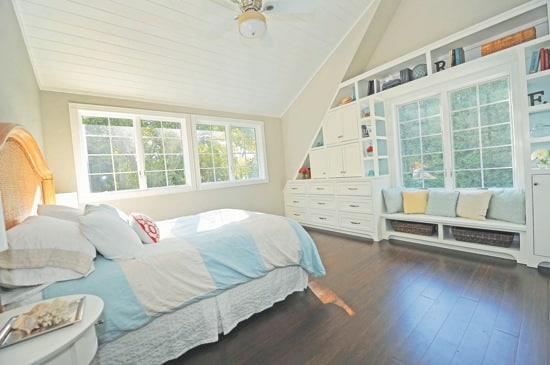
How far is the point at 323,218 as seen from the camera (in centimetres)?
418

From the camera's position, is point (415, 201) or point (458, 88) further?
point (415, 201)

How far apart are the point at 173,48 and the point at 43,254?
2.51 meters

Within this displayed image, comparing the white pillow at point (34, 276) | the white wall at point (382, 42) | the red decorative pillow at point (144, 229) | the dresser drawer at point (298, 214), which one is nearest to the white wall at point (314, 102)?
the white wall at point (382, 42)

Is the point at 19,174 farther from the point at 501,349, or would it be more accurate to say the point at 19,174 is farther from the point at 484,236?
the point at 484,236

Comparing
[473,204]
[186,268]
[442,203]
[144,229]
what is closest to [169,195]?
[144,229]

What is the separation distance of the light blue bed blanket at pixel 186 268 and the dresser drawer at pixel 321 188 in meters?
1.97

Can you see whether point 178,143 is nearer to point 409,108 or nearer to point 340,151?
point 340,151

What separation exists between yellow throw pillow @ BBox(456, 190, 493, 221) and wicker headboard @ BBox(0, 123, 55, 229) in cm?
407

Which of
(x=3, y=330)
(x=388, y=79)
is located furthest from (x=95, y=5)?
(x=388, y=79)

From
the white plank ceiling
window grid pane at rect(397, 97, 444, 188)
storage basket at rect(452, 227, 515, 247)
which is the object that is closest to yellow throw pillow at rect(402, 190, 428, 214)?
window grid pane at rect(397, 97, 444, 188)

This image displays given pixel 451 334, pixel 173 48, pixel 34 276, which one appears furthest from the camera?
pixel 173 48

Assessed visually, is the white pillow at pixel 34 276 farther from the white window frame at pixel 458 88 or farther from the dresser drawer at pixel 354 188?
the white window frame at pixel 458 88

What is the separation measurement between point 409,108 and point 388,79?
1.82 ft

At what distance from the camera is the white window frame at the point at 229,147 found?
3.82 metres
